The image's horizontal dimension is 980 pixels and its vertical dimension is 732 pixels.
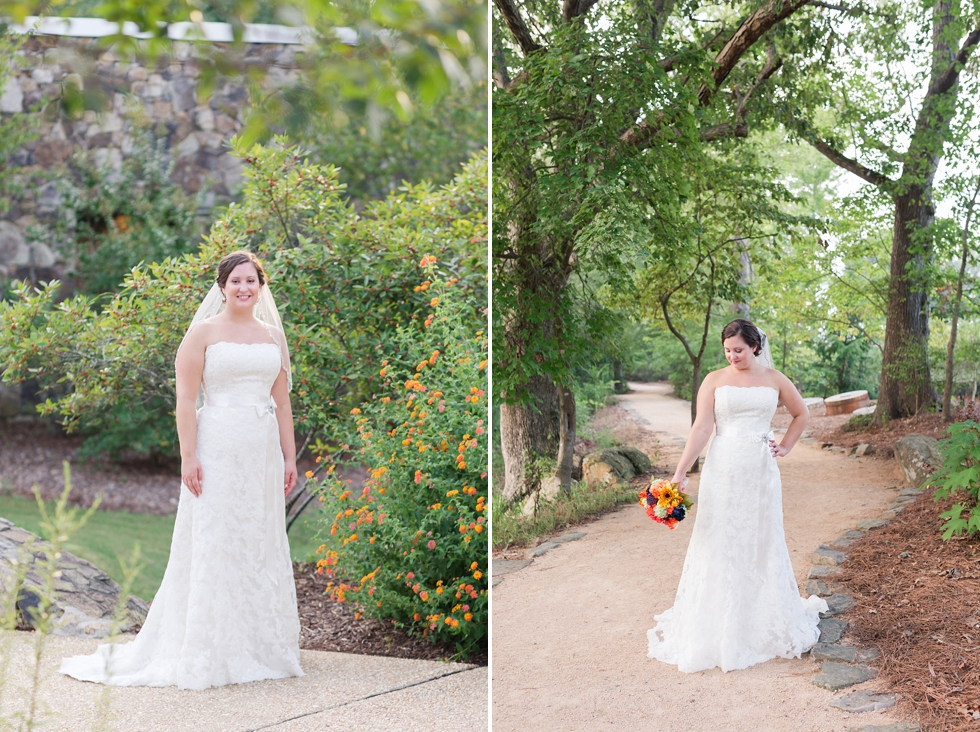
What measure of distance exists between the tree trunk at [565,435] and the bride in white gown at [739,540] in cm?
34

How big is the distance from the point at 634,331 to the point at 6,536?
3.37 metres

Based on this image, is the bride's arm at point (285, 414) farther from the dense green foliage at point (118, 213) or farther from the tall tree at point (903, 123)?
the dense green foliage at point (118, 213)

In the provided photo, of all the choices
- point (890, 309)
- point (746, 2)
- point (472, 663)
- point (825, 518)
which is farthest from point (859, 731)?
point (746, 2)

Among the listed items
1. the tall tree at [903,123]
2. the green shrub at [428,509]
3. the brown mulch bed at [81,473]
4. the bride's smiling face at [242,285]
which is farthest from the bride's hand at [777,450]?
the brown mulch bed at [81,473]

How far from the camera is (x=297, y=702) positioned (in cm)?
320

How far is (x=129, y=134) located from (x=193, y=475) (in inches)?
258

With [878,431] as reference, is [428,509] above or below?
below

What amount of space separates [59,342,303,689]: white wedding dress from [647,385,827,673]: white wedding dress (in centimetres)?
150

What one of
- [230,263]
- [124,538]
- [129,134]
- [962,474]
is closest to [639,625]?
[962,474]

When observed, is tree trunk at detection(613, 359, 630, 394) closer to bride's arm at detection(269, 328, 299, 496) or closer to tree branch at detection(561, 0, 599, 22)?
tree branch at detection(561, 0, 599, 22)

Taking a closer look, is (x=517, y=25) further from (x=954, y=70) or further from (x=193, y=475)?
(x=193, y=475)

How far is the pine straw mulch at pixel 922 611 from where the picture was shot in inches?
93.1

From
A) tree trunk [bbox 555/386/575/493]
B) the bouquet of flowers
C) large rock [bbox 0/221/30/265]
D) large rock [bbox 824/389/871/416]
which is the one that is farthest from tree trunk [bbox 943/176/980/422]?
large rock [bbox 0/221/30/265]

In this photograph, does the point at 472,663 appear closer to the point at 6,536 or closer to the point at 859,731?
the point at 859,731
